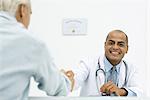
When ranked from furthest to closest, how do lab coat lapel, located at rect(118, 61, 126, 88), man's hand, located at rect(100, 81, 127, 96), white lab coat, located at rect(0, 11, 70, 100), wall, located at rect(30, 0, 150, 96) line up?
wall, located at rect(30, 0, 150, 96) → lab coat lapel, located at rect(118, 61, 126, 88) → man's hand, located at rect(100, 81, 127, 96) → white lab coat, located at rect(0, 11, 70, 100)

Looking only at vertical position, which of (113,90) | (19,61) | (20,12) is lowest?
(113,90)

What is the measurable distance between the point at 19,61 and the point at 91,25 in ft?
4.52

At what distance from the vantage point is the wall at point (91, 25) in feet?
6.91

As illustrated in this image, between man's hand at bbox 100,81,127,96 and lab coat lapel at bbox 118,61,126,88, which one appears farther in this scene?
lab coat lapel at bbox 118,61,126,88

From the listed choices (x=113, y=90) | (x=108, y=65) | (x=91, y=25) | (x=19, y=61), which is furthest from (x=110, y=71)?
(x=19, y=61)

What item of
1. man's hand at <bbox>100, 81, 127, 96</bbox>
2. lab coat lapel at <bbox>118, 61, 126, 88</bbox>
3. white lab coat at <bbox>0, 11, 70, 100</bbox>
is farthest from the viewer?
lab coat lapel at <bbox>118, 61, 126, 88</bbox>

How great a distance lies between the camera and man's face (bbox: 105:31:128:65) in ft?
5.01

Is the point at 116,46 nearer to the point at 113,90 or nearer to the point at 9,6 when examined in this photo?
the point at 113,90

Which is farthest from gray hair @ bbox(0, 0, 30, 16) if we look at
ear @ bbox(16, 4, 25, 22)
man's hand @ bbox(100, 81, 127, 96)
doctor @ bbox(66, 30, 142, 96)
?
doctor @ bbox(66, 30, 142, 96)

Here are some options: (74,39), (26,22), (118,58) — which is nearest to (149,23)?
(74,39)

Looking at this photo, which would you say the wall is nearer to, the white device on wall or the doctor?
the white device on wall

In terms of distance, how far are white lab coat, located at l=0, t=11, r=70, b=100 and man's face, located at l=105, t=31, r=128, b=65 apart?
76 centimetres

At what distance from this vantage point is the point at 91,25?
2.14m

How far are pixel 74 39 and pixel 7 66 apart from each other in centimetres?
137
